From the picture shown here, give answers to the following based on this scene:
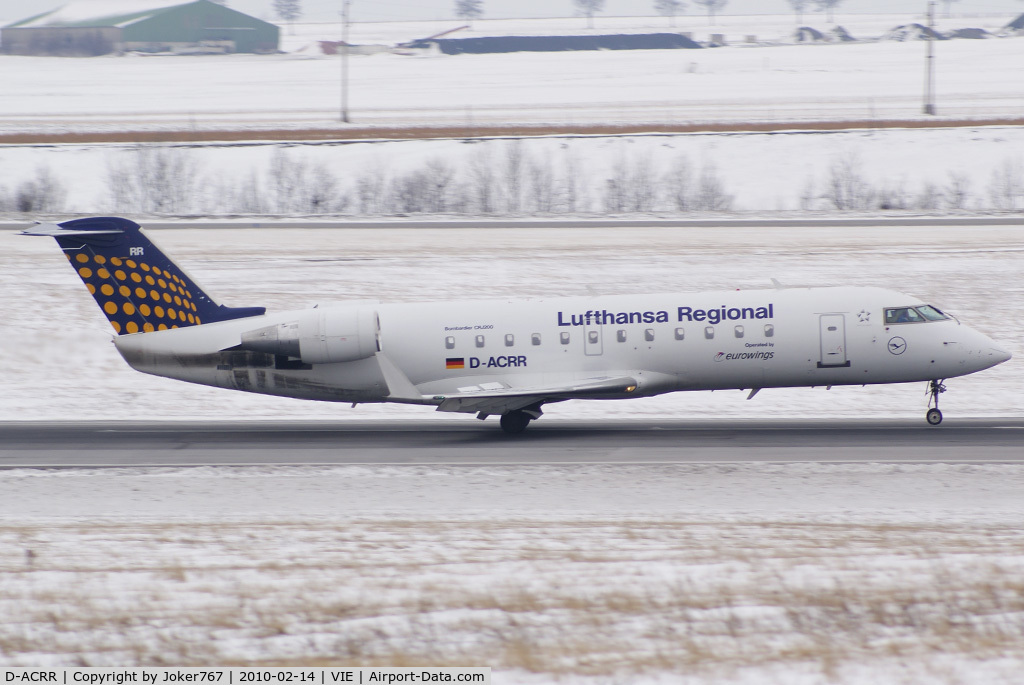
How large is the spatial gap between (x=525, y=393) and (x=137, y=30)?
157m

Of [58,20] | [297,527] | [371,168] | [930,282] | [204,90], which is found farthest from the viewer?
[58,20]

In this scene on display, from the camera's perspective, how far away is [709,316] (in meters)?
24.9

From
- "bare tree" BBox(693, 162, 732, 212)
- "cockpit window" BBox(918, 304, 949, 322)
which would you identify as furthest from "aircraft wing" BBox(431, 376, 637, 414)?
→ "bare tree" BBox(693, 162, 732, 212)

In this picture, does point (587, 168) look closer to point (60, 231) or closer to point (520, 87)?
point (60, 231)

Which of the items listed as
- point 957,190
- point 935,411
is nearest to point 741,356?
point 935,411

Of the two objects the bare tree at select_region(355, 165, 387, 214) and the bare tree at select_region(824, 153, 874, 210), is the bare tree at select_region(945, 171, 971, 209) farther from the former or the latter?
the bare tree at select_region(355, 165, 387, 214)

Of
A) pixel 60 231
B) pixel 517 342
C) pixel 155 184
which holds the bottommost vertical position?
pixel 517 342

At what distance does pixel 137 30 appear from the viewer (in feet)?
541

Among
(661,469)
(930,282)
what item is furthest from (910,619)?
(930,282)

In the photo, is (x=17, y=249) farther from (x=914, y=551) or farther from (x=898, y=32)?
(x=898, y=32)

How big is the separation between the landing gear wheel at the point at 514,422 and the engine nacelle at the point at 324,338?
330 cm

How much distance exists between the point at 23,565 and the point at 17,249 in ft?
103
